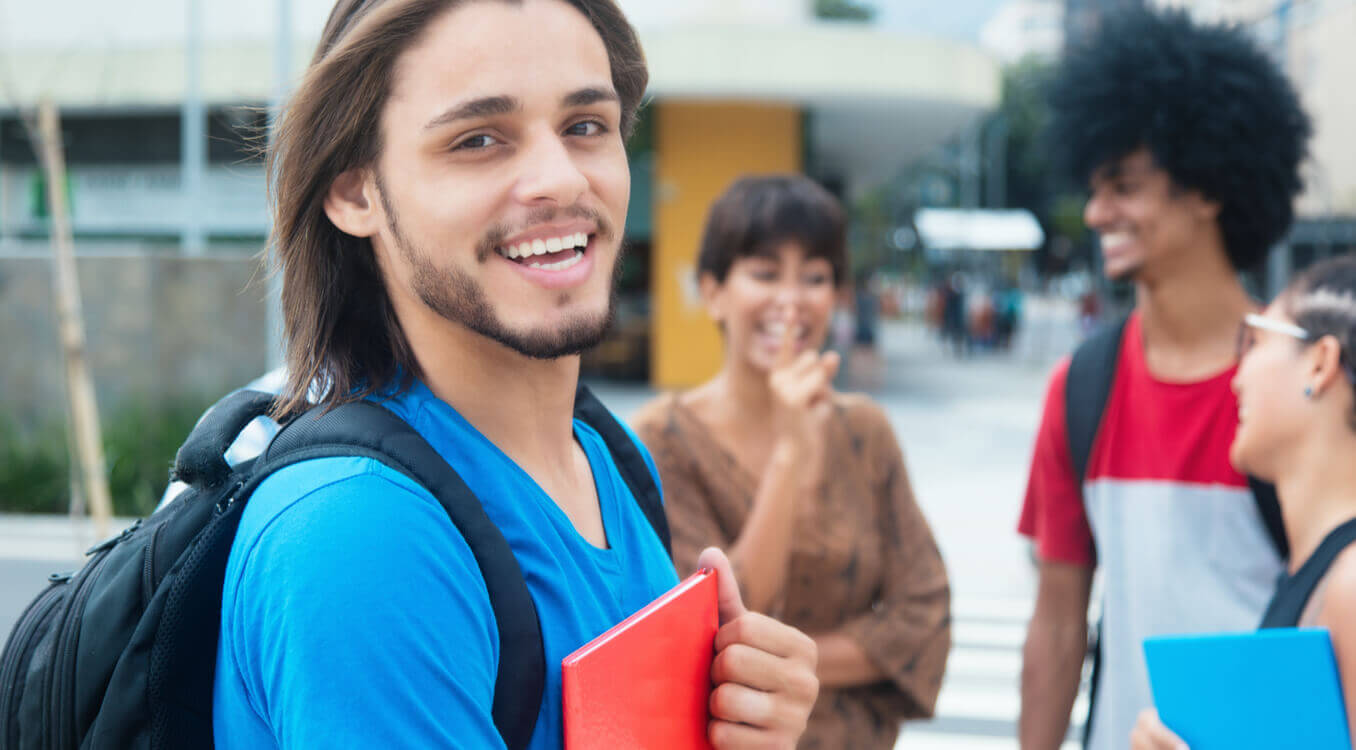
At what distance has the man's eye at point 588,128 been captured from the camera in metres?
1.29

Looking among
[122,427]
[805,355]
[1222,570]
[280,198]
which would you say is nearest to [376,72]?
[280,198]

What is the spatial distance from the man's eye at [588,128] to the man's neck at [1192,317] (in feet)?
5.80

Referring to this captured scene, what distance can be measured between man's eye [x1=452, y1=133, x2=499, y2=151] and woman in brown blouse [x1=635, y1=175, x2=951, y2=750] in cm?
132

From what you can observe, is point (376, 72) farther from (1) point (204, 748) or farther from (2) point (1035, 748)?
(2) point (1035, 748)

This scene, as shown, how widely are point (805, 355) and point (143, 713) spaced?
5.79ft

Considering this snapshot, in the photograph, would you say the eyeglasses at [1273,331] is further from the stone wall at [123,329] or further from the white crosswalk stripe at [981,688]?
the stone wall at [123,329]

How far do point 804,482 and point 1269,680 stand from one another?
1.03 metres

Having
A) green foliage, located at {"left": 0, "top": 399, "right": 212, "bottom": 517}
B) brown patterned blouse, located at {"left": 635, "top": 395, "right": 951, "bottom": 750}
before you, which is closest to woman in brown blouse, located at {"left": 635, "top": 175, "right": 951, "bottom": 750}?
brown patterned blouse, located at {"left": 635, "top": 395, "right": 951, "bottom": 750}

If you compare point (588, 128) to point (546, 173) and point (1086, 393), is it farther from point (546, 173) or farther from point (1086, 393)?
point (1086, 393)

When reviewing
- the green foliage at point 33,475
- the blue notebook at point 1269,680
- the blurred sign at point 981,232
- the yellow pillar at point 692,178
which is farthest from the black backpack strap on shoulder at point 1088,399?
the blurred sign at point 981,232

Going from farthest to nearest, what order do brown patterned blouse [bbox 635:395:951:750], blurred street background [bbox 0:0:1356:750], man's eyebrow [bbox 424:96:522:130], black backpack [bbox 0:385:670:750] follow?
blurred street background [bbox 0:0:1356:750]
brown patterned blouse [bbox 635:395:951:750]
man's eyebrow [bbox 424:96:522:130]
black backpack [bbox 0:385:670:750]

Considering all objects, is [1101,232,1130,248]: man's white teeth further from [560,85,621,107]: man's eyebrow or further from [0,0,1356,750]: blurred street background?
[560,85,621,107]: man's eyebrow

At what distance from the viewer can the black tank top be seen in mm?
1919

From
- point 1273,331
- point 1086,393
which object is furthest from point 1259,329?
point 1086,393
